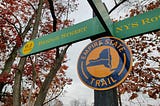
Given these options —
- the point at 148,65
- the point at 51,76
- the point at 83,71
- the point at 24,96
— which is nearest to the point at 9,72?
the point at 24,96

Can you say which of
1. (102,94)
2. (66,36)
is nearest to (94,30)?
(66,36)

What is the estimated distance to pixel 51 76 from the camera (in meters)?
5.38

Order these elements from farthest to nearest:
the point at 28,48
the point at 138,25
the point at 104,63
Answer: the point at 28,48 → the point at 138,25 → the point at 104,63

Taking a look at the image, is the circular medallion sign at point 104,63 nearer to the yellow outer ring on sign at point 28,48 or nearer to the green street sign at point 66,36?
the green street sign at point 66,36

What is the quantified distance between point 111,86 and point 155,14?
875 millimetres

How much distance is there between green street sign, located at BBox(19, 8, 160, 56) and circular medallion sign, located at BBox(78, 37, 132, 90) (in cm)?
22

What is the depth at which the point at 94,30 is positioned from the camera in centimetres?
225

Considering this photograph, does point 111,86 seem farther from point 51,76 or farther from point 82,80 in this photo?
point 51,76

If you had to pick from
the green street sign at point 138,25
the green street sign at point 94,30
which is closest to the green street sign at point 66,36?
the green street sign at point 94,30

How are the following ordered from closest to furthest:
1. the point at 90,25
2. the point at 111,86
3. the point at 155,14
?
the point at 111,86, the point at 155,14, the point at 90,25

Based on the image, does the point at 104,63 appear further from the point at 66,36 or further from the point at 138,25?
the point at 66,36

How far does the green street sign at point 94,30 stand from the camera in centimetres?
212

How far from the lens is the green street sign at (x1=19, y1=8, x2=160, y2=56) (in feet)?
6.94

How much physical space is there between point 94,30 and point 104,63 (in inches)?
19.0
